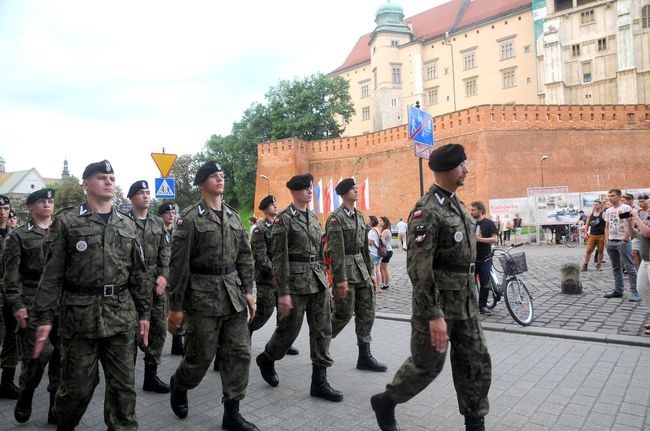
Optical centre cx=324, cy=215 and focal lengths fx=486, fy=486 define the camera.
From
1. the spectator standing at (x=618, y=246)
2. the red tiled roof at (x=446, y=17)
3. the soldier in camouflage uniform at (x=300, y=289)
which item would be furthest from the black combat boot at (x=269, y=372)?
the red tiled roof at (x=446, y=17)

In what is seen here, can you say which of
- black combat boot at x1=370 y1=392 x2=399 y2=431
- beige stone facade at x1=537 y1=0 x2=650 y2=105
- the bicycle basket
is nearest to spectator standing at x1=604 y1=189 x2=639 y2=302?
the bicycle basket

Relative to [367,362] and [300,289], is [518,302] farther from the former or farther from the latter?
[300,289]

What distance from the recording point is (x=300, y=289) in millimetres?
4977

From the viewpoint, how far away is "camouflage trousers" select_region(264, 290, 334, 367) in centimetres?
490

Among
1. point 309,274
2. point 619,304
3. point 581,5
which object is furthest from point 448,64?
point 309,274

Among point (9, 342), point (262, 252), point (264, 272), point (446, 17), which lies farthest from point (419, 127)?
point (446, 17)

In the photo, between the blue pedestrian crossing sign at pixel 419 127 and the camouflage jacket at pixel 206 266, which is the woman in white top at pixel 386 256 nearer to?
the blue pedestrian crossing sign at pixel 419 127

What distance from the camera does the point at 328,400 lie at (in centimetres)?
464

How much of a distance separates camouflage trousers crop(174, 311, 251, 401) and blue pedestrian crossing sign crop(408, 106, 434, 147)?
6.31 m

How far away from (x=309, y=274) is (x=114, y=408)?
88.4 inches

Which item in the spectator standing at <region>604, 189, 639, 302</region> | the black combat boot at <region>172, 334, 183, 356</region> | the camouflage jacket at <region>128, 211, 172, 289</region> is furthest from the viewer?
the spectator standing at <region>604, 189, 639, 302</region>

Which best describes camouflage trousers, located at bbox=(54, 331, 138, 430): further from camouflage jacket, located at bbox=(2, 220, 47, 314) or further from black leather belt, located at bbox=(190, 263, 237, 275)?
camouflage jacket, located at bbox=(2, 220, 47, 314)

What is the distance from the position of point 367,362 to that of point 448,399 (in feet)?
4.10

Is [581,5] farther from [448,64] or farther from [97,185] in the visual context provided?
[97,185]
